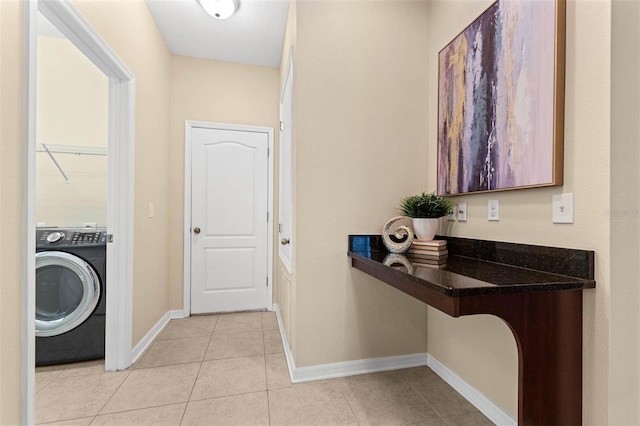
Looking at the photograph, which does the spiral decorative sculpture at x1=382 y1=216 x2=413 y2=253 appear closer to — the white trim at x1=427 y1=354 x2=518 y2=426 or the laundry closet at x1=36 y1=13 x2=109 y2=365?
the white trim at x1=427 y1=354 x2=518 y2=426

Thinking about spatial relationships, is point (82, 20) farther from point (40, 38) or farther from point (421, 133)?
point (421, 133)

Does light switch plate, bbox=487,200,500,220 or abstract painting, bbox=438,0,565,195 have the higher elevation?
abstract painting, bbox=438,0,565,195

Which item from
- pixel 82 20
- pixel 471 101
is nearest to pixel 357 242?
pixel 471 101

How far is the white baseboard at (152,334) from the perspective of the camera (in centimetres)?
214

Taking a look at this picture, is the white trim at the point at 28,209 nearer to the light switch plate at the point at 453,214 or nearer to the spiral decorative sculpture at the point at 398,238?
the spiral decorative sculpture at the point at 398,238

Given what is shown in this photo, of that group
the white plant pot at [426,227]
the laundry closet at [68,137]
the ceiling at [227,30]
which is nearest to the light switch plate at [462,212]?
the white plant pot at [426,227]

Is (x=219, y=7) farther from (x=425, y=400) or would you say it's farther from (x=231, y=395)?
(x=425, y=400)

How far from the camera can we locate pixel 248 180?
3.18 m

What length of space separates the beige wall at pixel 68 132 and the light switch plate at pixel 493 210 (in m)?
3.01

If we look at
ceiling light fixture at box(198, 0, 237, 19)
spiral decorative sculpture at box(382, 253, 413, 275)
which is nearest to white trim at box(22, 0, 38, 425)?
ceiling light fixture at box(198, 0, 237, 19)

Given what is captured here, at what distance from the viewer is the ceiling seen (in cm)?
239

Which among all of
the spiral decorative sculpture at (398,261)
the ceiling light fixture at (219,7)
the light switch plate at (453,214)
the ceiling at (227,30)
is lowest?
the spiral decorative sculpture at (398,261)

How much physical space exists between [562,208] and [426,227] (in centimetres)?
70

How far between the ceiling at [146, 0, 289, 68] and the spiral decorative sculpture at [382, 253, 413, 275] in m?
2.17
